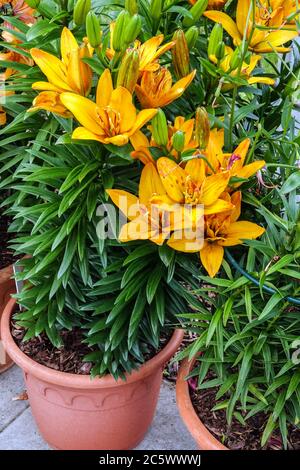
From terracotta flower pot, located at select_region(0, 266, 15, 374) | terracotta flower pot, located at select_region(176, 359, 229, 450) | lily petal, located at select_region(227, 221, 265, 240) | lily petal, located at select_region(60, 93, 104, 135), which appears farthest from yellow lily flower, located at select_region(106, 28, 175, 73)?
terracotta flower pot, located at select_region(0, 266, 15, 374)

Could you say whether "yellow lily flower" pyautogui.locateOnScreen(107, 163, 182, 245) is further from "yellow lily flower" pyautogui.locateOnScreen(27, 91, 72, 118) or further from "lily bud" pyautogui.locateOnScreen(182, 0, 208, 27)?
"lily bud" pyautogui.locateOnScreen(182, 0, 208, 27)

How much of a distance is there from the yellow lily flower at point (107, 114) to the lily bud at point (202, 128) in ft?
0.23

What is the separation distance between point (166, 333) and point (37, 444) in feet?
1.56

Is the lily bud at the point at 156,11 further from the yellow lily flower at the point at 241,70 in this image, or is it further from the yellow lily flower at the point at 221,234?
the yellow lily flower at the point at 221,234

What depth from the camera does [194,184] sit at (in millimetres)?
941

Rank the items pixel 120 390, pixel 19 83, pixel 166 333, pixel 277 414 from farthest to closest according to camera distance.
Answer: pixel 166 333 < pixel 120 390 < pixel 19 83 < pixel 277 414

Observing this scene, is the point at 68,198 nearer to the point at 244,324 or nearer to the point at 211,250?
the point at 211,250

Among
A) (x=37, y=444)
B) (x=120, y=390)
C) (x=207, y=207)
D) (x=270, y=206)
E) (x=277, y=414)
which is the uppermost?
(x=207, y=207)

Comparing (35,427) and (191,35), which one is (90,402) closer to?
(35,427)

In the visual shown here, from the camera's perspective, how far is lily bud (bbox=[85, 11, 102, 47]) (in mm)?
893

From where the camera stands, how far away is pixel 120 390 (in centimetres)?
132

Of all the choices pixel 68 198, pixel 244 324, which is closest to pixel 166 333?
pixel 244 324

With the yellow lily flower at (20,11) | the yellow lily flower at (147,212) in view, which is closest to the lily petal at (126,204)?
the yellow lily flower at (147,212)

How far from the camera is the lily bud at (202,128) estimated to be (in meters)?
0.90
